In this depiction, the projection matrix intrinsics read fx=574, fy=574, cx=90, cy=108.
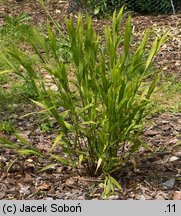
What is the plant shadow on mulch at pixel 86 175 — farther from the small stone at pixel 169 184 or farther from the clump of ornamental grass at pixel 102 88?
the clump of ornamental grass at pixel 102 88

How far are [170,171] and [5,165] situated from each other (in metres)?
1.05

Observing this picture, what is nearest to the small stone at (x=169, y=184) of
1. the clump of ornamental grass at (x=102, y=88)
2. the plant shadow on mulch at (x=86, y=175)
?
the plant shadow on mulch at (x=86, y=175)

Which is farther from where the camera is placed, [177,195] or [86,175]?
[86,175]

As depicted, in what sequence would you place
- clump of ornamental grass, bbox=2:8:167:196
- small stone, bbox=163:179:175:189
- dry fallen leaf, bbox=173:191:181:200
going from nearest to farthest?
clump of ornamental grass, bbox=2:8:167:196, dry fallen leaf, bbox=173:191:181:200, small stone, bbox=163:179:175:189

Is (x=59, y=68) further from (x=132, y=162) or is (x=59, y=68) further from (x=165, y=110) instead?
(x=165, y=110)

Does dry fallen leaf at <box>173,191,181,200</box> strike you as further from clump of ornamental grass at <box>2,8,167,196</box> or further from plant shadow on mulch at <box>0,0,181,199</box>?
clump of ornamental grass at <box>2,8,167,196</box>

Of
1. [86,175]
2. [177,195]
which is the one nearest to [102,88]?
[86,175]

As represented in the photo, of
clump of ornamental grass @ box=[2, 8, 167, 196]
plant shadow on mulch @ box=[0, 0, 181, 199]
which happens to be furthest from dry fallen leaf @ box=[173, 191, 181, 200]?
clump of ornamental grass @ box=[2, 8, 167, 196]

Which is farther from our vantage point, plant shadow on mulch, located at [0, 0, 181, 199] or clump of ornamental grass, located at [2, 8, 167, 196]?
plant shadow on mulch, located at [0, 0, 181, 199]

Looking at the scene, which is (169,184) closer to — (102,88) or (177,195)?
(177,195)

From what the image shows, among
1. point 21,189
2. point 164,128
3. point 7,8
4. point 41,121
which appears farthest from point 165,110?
point 7,8

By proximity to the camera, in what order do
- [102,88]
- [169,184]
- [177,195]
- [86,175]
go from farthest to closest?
[86,175] → [169,184] → [177,195] → [102,88]

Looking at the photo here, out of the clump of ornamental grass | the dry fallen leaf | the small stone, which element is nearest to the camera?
the clump of ornamental grass

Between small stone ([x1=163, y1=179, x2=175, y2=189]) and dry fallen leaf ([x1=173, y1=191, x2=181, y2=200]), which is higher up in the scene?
small stone ([x1=163, y1=179, x2=175, y2=189])
